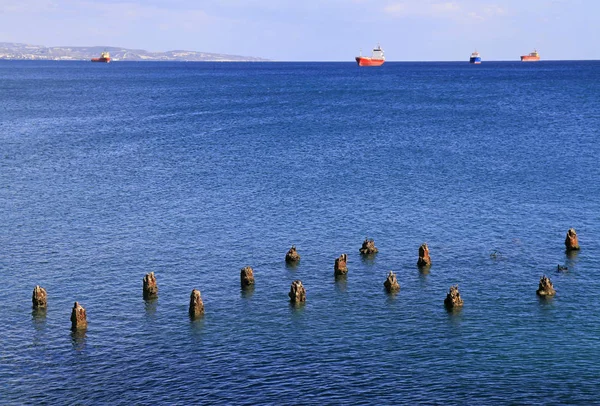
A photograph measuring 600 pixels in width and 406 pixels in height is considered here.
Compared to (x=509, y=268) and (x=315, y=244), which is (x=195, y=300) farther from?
(x=509, y=268)

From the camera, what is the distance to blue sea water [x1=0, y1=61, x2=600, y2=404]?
53844 mm

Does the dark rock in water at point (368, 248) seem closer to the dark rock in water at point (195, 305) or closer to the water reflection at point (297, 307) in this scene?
the water reflection at point (297, 307)

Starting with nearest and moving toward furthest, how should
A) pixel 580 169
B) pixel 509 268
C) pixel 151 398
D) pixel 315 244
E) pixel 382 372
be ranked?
1. pixel 151 398
2. pixel 382 372
3. pixel 509 268
4. pixel 315 244
5. pixel 580 169

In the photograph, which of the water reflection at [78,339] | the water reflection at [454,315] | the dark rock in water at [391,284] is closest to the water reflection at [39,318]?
the water reflection at [78,339]

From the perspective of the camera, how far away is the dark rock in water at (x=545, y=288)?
225 ft

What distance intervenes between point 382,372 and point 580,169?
76.7 m

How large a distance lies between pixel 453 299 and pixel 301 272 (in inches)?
623

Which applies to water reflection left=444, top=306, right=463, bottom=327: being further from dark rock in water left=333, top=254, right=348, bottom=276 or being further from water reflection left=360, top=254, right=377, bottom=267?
water reflection left=360, top=254, right=377, bottom=267

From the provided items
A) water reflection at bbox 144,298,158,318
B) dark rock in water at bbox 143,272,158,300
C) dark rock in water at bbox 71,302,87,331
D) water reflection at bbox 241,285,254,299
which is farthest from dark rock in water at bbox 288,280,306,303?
dark rock in water at bbox 71,302,87,331

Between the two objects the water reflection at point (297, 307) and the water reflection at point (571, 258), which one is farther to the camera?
the water reflection at point (571, 258)

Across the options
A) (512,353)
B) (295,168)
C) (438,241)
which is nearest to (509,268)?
(438,241)

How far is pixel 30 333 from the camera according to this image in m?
61.9

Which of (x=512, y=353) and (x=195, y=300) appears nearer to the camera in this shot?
(x=512, y=353)

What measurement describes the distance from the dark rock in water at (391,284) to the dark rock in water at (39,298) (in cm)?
2892
